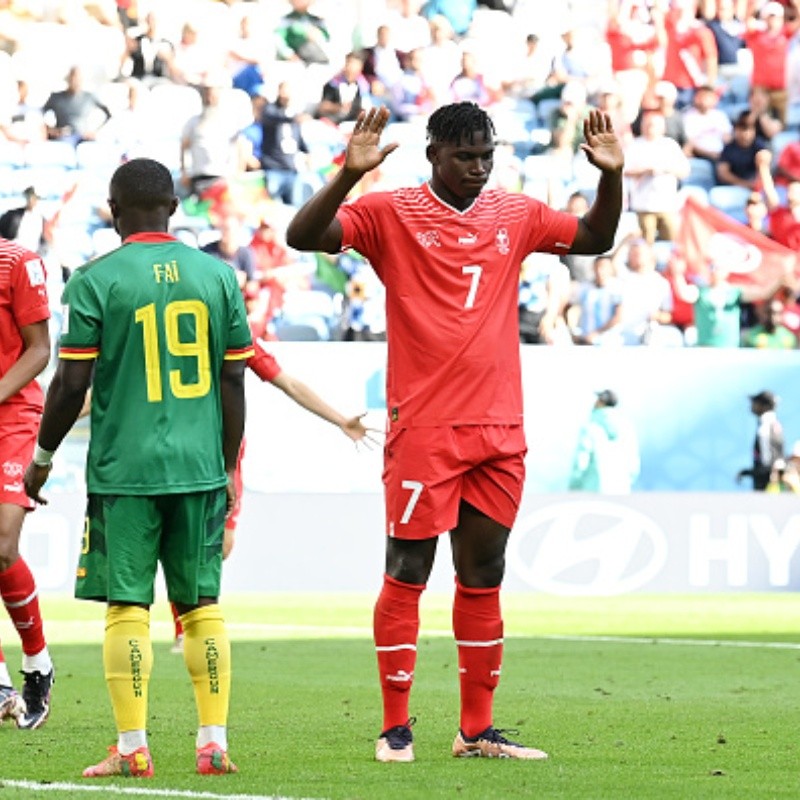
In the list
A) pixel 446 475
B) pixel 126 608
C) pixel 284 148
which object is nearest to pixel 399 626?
pixel 446 475

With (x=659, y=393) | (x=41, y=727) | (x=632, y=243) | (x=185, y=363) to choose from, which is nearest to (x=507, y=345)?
(x=185, y=363)

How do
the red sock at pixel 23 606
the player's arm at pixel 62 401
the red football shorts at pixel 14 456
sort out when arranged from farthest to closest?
the red sock at pixel 23 606
the red football shorts at pixel 14 456
the player's arm at pixel 62 401

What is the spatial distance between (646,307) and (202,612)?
16.2 m

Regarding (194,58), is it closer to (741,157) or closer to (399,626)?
(741,157)

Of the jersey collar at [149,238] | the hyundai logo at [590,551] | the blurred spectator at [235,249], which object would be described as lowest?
the hyundai logo at [590,551]

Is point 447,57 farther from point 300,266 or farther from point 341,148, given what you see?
point 300,266

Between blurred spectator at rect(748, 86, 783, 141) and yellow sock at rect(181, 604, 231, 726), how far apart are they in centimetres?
1903

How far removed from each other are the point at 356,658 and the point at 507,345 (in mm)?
5639

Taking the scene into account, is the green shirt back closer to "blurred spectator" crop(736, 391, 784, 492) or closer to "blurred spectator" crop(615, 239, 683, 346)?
"blurred spectator" crop(736, 391, 784, 492)

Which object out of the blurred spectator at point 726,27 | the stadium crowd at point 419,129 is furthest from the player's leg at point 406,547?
the blurred spectator at point 726,27

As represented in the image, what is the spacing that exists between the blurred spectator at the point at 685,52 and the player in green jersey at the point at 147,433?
18792 mm

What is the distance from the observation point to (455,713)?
8.57 m

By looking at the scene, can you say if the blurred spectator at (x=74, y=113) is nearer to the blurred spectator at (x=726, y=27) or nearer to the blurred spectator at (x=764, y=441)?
the blurred spectator at (x=726, y=27)

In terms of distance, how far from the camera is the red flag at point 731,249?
22.4 meters
